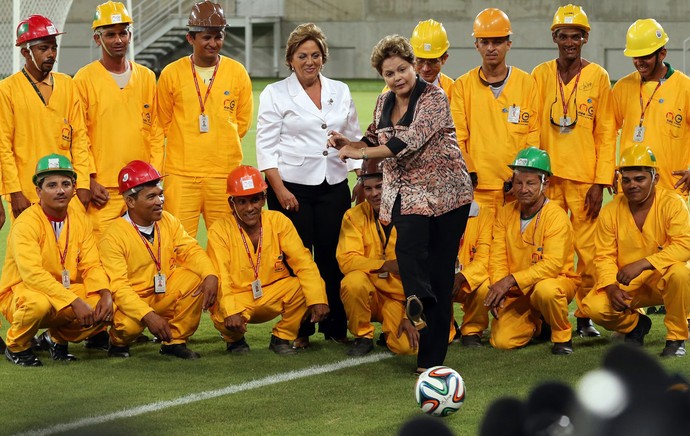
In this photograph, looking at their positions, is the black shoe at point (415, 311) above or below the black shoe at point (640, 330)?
above

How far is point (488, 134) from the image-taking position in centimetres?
661

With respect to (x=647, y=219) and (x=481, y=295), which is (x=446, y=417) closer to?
(x=481, y=295)

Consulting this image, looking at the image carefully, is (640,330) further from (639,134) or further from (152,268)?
(152,268)

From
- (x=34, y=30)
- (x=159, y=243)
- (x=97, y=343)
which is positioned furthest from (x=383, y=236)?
(x=34, y=30)

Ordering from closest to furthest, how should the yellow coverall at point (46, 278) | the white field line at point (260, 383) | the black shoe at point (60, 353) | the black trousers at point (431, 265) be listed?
1. the white field line at point (260, 383)
2. the black trousers at point (431, 265)
3. the yellow coverall at point (46, 278)
4. the black shoe at point (60, 353)

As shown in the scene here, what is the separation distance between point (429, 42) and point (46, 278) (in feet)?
9.51

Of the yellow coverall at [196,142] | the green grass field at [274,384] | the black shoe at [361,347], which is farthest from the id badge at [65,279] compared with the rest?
the black shoe at [361,347]

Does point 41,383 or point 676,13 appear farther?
point 676,13

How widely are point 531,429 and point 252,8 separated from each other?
33.4m

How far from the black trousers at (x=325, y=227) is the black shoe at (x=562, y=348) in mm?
1388

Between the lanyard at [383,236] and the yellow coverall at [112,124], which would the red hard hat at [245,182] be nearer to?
the yellow coverall at [112,124]

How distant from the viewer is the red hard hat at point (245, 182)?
6305 millimetres

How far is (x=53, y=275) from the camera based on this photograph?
6109mm

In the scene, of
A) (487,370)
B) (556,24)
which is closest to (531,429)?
(487,370)
